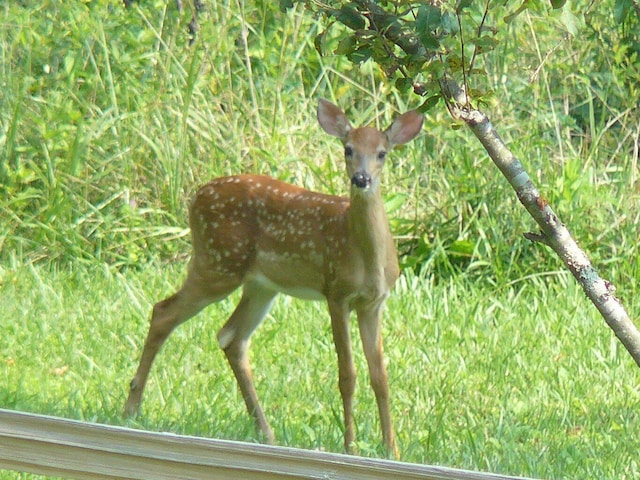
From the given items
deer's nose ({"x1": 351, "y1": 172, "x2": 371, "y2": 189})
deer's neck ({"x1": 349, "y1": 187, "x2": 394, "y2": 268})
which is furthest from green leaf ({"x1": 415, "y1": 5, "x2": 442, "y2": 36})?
deer's neck ({"x1": 349, "y1": 187, "x2": 394, "y2": 268})

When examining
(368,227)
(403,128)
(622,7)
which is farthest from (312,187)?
(622,7)

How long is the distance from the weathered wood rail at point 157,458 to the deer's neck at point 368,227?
248 centimetres

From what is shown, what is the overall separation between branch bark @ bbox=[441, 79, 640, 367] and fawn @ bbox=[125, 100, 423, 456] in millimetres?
1437

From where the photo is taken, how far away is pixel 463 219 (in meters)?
Result: 7.25

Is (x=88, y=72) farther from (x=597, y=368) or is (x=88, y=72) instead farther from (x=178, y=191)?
(x=597, y=368)

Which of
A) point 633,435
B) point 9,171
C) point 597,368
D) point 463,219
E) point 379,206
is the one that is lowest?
point 633,435

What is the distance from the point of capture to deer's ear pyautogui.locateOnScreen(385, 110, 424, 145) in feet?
16.8

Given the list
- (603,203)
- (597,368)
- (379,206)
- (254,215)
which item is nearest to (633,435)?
(597,368)

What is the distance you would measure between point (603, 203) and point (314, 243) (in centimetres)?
262

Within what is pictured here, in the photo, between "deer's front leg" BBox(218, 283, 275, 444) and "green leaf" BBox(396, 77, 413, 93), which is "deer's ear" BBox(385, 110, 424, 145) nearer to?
"deer's front leg" BBox(218, 283, 275, 444)

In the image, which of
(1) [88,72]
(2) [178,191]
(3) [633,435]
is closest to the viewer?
(3) [633,435]

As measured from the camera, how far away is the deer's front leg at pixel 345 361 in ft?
15.5

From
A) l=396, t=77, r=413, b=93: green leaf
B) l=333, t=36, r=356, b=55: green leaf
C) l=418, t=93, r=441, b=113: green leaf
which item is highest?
l=333, t=36, r=356, b=55: green leaf

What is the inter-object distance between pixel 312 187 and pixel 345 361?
9.34 feet
